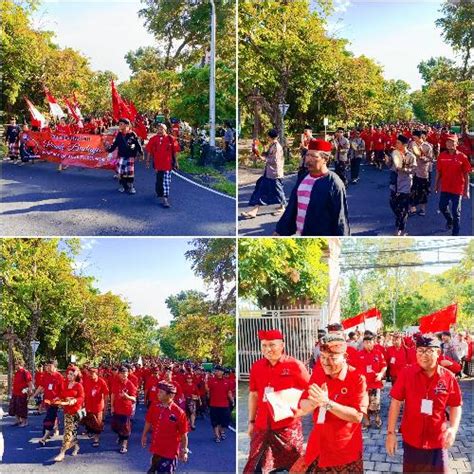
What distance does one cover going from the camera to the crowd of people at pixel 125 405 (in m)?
4.83

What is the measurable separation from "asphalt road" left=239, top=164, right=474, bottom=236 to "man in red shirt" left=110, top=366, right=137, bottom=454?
86.3 inches

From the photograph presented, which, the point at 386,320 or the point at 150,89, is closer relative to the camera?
the point at 150,89

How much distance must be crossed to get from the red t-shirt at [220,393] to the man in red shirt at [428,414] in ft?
9.91

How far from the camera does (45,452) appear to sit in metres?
5.93

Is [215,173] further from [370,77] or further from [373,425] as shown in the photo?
[373,425]

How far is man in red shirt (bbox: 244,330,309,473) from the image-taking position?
13.7ft

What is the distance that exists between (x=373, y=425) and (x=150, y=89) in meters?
5.06

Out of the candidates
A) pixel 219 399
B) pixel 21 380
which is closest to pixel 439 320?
pixel 219 399

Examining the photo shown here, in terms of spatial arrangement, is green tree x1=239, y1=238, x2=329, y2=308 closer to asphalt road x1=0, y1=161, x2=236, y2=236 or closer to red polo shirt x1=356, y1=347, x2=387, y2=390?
asphalt road x1=0, y1=161, x2=236, y2=236

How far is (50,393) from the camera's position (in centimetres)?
690

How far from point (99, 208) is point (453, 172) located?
3717 mm

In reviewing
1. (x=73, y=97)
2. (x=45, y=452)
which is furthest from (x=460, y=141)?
(x=45, y=452)

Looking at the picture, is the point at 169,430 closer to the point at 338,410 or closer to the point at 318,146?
the point at 338,410

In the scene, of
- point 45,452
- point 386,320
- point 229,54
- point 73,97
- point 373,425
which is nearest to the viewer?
point 45,452
